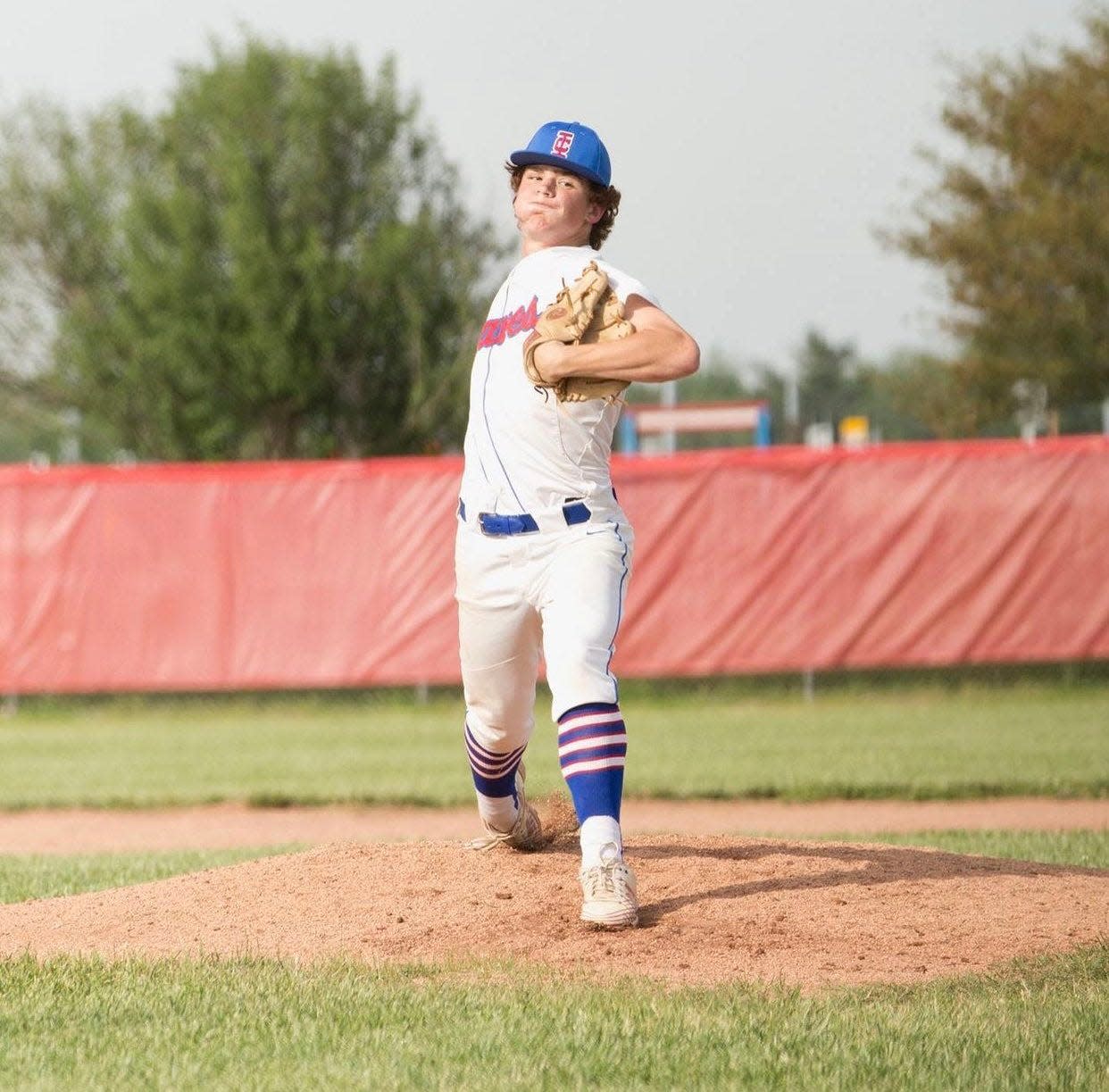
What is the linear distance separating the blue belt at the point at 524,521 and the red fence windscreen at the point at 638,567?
30.6 feet

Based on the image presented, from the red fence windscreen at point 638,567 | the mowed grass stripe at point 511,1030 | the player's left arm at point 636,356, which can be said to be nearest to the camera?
the mowed grass stripe at point 511,1030

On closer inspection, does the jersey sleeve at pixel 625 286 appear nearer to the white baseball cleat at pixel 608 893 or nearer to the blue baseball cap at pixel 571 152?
the blue baseball cap at pixel 571 152

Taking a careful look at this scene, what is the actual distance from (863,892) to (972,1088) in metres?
1.78

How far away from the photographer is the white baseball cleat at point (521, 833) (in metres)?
5.87

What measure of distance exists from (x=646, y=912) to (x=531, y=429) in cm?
140

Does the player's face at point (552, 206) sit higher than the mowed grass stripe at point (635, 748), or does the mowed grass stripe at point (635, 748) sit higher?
the player's face at point (552, 206)

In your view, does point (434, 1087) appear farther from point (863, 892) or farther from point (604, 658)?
point (863, 892)

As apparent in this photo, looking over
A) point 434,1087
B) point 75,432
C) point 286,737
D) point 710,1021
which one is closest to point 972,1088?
point 710,1021

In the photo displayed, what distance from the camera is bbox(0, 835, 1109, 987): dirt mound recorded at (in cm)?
487

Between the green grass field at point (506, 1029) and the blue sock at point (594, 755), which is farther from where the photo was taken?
A: the blue sock at point (594, 755)

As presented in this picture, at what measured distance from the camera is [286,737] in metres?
13.7

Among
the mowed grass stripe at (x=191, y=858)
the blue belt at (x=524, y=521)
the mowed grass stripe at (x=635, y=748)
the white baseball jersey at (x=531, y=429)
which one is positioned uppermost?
the white baseball jersey at (x=531, y=429)

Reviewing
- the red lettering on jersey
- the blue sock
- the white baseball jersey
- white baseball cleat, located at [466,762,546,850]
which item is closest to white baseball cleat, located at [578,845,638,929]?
the blue sock

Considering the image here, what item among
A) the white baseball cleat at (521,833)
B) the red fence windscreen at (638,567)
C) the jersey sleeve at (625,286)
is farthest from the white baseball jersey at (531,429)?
the red fence windscreen at (638,567)
